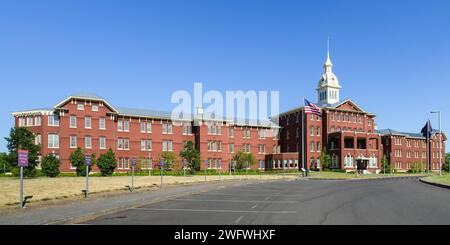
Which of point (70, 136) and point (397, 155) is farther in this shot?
point (397, 155)

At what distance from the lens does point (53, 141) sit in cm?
6262

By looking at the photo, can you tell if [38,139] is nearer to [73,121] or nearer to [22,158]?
[73,121]

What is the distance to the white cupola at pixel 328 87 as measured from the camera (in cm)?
9581

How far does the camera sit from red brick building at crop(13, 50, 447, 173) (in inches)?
2495

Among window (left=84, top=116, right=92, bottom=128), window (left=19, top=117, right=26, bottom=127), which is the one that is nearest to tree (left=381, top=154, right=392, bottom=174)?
window (left=84, top=116, right=92, bottom=128)

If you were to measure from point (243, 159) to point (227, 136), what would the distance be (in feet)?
17.0

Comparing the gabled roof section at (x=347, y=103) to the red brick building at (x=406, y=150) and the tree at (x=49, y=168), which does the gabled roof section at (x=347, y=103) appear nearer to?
the red brick building at (x=406, y=150)

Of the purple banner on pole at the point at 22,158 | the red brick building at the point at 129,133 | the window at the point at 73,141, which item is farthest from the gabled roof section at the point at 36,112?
the purple banner on pole at the point at 22,158

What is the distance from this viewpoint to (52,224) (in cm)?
1371

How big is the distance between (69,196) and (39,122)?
43530mm

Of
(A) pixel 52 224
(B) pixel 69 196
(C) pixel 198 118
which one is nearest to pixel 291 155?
(C) pixel 198 118

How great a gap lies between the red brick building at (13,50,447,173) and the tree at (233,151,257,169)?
7.63 feet
